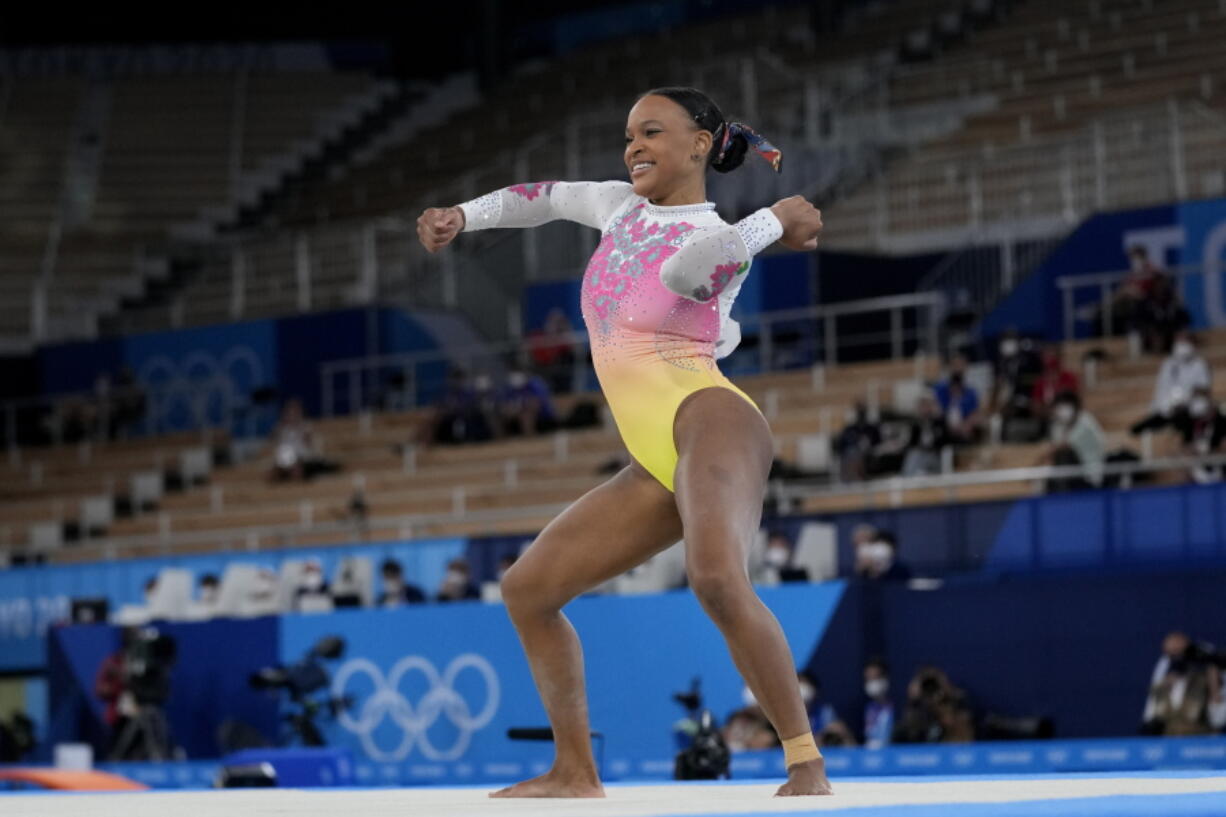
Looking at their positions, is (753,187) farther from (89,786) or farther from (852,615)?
(89,786)

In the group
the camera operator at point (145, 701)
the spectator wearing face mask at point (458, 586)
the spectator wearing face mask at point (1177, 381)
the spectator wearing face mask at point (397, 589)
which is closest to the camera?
the spectator wearing face mask at point (1177, 381)

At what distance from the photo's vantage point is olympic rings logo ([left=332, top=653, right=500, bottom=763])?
15.4 m

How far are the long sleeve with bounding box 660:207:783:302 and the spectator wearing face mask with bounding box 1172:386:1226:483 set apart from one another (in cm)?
973

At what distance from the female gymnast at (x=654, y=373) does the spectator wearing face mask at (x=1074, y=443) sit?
9.82 meters

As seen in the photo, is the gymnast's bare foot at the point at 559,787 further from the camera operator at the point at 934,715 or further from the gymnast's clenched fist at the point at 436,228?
the camera operator at the point at 934,715

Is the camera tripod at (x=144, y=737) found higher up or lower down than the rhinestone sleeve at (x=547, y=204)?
lower down

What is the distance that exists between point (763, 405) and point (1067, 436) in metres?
4.22

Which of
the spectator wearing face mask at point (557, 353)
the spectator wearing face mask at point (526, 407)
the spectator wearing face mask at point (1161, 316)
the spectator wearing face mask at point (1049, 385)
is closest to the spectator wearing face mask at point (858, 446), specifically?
the spectator wearing face mask at point (1049, 385)

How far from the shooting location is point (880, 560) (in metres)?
A: 14.4

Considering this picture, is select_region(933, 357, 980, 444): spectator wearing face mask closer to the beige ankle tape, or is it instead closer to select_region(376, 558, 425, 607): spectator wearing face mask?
select_region(376, 558, 425, 607): spectator wearing face mask

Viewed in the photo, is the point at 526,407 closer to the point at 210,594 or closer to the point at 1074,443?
the point at 210,594

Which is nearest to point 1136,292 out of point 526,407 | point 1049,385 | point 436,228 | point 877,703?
point 1049,385

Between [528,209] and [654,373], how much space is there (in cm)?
72

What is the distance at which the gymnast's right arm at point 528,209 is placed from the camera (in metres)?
5.34
